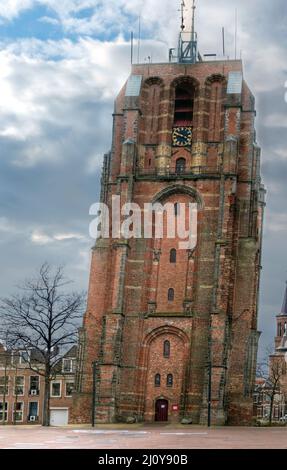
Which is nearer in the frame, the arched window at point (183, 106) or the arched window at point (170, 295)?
the arched window at point (170, 295)

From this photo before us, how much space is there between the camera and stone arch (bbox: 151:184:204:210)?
6806 cm

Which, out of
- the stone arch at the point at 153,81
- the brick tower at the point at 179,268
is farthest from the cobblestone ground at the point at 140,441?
the stone arch at the point at 153,81

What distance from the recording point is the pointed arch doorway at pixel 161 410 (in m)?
64.6

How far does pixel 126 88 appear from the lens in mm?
72000

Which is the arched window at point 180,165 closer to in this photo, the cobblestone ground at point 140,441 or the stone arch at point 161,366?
the stone arch at point 161,366

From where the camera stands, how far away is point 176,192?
68.8m

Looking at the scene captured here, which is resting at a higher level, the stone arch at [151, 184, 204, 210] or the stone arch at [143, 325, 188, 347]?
the stone arch at [151, 184, 204, 210]

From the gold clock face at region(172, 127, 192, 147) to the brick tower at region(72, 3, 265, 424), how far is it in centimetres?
9

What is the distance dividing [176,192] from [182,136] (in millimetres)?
5705

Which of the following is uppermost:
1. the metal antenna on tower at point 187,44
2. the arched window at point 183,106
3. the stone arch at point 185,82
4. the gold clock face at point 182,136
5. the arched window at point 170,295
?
the metal antenna on tower at point 187,44

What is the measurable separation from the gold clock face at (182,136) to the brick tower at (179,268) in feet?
0.28

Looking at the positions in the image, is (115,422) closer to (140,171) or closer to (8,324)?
(8,324)

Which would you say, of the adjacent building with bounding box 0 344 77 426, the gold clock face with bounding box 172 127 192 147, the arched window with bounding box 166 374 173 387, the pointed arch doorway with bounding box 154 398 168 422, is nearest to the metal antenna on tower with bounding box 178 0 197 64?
the gold clock face with bounding box 172 127 192 147

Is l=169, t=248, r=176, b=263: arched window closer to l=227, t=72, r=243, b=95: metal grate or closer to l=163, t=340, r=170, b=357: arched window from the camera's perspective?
l=163, t=340, r=170, b=357: arched window
